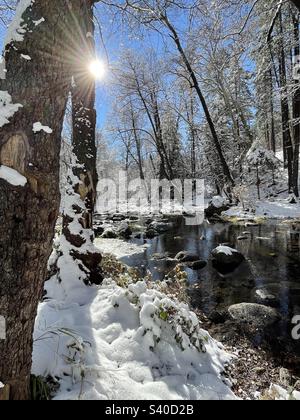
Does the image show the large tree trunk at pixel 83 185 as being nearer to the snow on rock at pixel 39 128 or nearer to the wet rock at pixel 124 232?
the snow on rock at pixel 39 128

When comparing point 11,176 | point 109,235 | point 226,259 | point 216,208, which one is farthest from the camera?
point 216,208

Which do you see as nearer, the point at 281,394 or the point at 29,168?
the point at 29,168

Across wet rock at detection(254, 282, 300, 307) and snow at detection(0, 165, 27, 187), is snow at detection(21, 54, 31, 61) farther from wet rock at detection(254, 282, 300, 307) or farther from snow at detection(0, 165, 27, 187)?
wet rock at detection(254, 282, 300, 307)

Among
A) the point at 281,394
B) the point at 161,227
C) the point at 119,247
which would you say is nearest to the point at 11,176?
the point at 281,394

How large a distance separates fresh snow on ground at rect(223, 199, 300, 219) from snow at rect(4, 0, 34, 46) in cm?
1428

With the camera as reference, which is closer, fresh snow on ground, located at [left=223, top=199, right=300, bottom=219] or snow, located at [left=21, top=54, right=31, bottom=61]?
snow, located at [left=21, top=54, right=31, bottom=61]

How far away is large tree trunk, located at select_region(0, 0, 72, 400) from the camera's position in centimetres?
149

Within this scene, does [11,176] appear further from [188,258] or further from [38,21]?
[188,258]

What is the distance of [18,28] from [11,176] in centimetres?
82

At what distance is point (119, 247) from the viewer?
10.9m

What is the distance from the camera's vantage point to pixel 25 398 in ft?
5.94

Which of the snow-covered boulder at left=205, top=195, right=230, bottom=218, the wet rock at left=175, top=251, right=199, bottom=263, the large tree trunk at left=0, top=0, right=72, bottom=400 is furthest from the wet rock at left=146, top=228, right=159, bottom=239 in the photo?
the large tree trunk at left=0, top=0, right=72, bottom=400

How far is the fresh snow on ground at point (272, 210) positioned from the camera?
1439 cm

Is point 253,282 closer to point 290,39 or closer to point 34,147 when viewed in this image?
point 34,147
